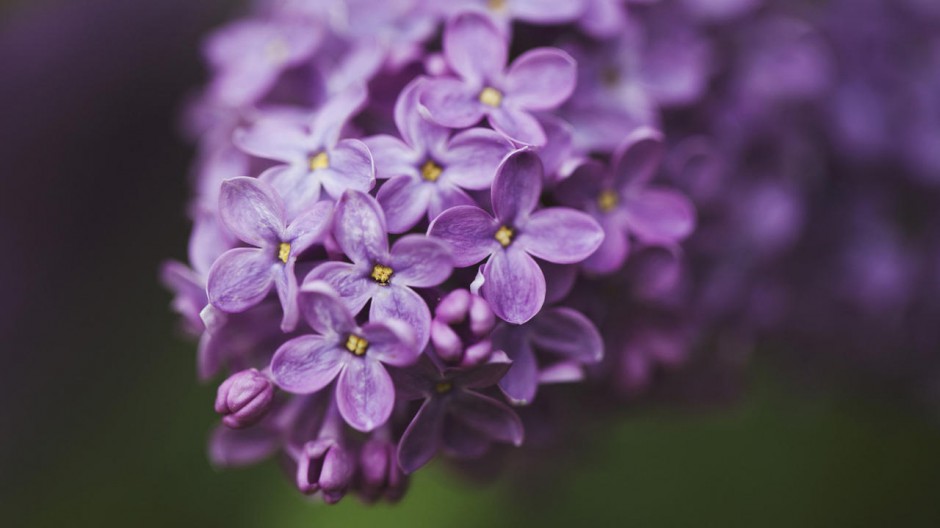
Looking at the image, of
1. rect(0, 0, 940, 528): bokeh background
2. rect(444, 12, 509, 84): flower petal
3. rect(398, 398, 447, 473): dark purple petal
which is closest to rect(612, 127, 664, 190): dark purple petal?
rect(444, 12, 509, 84): flower petal

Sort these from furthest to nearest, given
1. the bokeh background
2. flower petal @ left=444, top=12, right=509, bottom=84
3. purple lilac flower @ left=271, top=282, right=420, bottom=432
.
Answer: the bokeh background
flower petal @ left=444, top=12, right=509, bottom=84
purple lilac flower @ left=271, top=282, right=420, bottom=432

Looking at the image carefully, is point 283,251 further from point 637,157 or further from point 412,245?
point 637,157

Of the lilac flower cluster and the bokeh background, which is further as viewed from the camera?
the bokeh background

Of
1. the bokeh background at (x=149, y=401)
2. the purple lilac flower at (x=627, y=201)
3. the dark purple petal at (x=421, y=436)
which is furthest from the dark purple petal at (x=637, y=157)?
the bokeh background at (x=149, y=401)

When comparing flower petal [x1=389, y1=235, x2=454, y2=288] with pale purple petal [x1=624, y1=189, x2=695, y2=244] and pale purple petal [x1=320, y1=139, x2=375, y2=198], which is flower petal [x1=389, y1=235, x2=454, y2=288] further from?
pale purple petal [x1=624, y1=189, x2=695, y2=244]

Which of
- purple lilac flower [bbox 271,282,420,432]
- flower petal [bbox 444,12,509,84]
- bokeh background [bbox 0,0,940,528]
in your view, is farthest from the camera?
bokeh background [bbox 0,0,940,528]

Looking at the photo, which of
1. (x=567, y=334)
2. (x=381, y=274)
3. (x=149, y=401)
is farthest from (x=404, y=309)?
(x=149, y=401)
